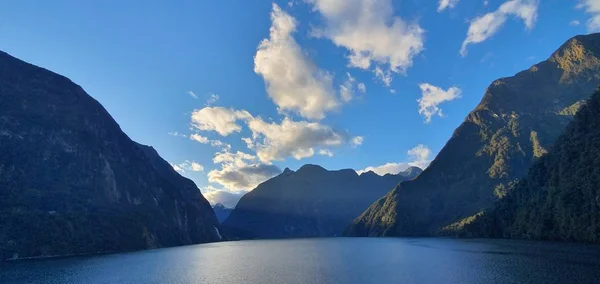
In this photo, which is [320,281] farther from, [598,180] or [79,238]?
[79,238]

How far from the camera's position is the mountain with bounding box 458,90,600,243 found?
132500mm

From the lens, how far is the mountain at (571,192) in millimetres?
132500

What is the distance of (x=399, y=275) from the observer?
82.6 metres

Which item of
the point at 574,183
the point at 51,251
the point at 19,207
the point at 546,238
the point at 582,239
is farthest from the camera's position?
the point at 19,207

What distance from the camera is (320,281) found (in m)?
79.6

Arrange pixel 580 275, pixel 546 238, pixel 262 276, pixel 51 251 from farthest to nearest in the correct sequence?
pixel 51 251 → pixel 546 238 → pixel 262 276 → pixel 580 275

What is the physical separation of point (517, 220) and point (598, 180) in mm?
73757

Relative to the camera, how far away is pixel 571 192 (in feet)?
485

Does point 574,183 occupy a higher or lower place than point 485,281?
higher

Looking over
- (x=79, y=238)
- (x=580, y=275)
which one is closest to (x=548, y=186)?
(x=580, y=275)

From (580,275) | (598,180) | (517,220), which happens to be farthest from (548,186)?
(580,275)

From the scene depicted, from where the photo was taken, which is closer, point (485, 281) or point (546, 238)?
point (485, 281)

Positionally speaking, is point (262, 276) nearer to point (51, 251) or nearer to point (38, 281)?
point (38, 281)

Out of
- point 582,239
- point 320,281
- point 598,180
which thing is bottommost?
point 320,281
